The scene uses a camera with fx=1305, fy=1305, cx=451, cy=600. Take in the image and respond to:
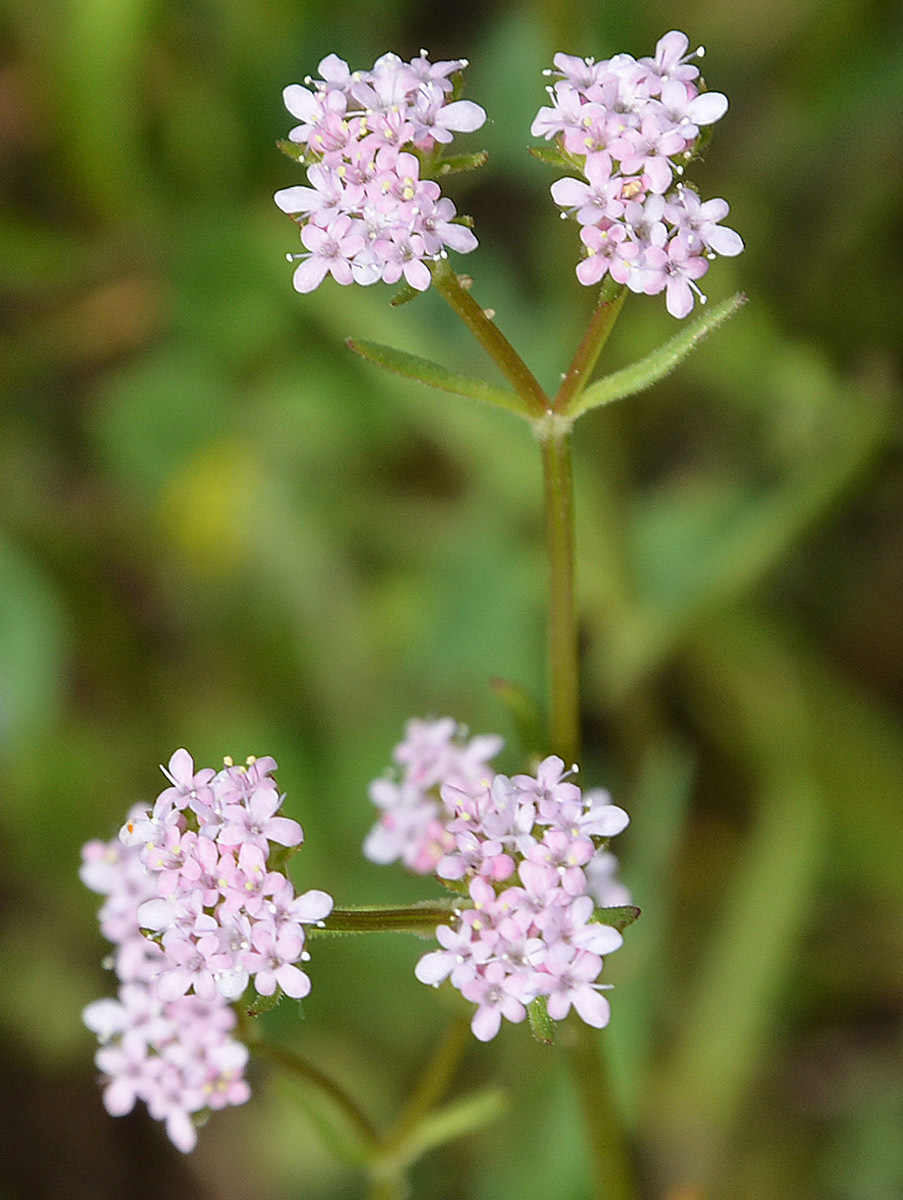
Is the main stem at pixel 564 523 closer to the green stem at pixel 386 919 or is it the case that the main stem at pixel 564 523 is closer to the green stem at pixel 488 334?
the green stem at pixel 488 334

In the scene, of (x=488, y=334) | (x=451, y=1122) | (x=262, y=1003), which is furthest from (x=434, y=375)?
(x=451, y=1122)

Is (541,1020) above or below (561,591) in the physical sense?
below

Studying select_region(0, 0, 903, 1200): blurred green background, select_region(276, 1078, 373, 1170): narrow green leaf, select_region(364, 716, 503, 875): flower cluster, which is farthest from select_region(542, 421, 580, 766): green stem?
select_region(0, 0, 903, 1200): blurred green background

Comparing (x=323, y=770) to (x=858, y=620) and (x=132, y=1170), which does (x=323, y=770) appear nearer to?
(x=132, y=1170)

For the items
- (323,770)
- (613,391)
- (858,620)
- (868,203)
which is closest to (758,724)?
(858,620)

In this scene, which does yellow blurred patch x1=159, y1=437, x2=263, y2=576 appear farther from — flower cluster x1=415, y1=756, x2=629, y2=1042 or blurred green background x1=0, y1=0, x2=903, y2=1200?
flower cluster x1=415, y1=756, x2=629, y2=1042

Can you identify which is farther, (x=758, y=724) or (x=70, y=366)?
(x=70, y=366)

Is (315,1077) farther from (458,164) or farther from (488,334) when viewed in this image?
(458,164)

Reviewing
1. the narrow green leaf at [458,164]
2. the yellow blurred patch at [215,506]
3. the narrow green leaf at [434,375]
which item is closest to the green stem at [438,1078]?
the narrow green leaf at [434,375]

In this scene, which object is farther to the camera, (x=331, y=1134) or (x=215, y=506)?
(x=215, y=506)
